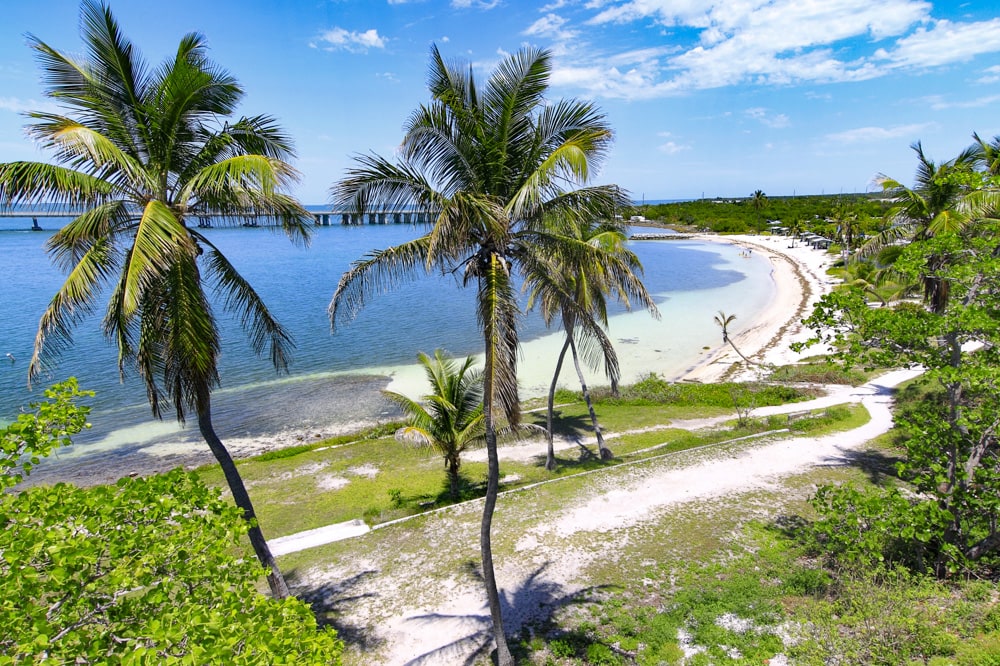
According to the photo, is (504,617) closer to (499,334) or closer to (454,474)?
(499,334)

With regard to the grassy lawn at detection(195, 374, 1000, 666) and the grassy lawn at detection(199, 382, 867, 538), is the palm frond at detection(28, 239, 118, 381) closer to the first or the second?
the grassy lawn at detection(195, 374, 1000, 666)

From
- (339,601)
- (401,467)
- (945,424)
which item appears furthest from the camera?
(401,467)

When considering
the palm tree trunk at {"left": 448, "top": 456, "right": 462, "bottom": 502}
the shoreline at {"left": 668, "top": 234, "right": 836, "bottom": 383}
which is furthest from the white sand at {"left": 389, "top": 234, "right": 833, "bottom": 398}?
the palm tree trunk at {"left": 448, "top": 456, "right": 462, "bottom": 502}

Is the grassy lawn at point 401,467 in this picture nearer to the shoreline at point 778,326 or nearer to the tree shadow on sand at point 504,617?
the tree shadow on sand at point 504,617

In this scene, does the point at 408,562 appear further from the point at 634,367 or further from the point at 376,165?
the point at 634,367

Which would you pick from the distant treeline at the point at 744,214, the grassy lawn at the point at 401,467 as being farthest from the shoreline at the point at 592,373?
the distant treeline at the point at 744,214

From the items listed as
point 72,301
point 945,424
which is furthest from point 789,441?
point 72,301
